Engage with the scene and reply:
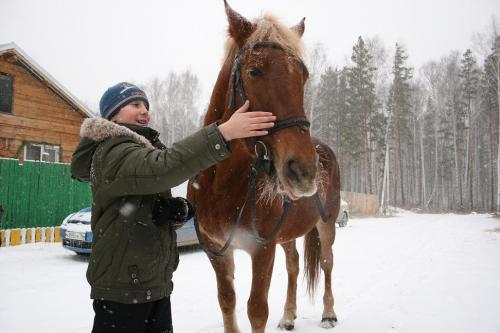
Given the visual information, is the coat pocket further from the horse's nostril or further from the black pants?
the horse's nostril

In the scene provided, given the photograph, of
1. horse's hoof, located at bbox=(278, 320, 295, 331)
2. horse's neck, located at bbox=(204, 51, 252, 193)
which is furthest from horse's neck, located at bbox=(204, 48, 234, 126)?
horse's hoof, located at bbox=(278, 320, 295, 331)

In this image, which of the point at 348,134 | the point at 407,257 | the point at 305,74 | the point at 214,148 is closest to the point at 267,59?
the point at 305,74

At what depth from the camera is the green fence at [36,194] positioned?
32.7 ft

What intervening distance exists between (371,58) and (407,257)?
87.7 feet

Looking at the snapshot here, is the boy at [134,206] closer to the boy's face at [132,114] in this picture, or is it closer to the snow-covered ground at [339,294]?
the boy's face at [132,114]

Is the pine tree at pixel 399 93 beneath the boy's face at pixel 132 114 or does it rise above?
above

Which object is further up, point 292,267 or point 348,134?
point 348,134

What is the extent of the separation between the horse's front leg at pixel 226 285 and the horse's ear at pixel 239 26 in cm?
184

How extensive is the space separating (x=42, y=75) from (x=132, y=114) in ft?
42.3

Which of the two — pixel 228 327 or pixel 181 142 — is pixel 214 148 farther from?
pixel 228 327

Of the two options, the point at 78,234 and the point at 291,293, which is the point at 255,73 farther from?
the point at 78,234

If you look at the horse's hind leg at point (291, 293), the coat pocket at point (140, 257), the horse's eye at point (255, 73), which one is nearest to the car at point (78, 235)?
the horse's hind leg at point (291, 293)

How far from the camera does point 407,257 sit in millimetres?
8172

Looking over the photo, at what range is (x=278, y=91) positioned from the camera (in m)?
1.89
